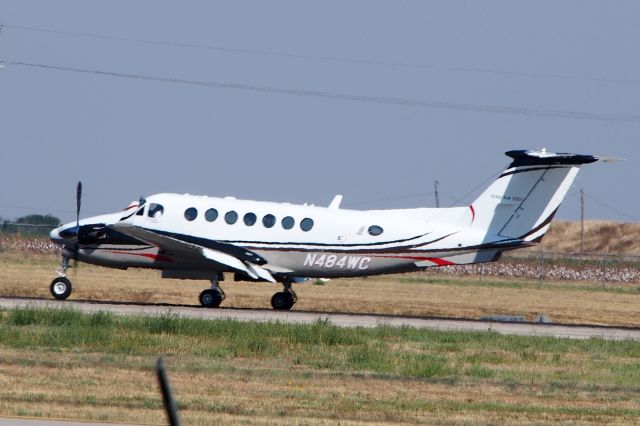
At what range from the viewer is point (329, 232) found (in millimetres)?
34500

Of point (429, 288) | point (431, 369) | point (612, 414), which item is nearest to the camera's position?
point (612, 414)

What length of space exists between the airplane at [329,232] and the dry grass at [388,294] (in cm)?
404

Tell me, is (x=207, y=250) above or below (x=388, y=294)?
above

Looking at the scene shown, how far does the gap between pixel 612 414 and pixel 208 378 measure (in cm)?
619

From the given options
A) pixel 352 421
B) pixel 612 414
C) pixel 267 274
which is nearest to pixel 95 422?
pixel 352 421

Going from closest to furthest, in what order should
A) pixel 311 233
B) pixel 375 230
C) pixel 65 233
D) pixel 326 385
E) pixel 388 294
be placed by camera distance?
pixel 326 385 < pixel 375 230 < pixel 311 233 < pixel 65 233 < pixel 388 294

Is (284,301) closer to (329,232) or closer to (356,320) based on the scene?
(329,232)

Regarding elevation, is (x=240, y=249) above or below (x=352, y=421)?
above

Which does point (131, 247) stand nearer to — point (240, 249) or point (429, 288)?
point (240, 249)

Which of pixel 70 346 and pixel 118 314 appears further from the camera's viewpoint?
pixel 118 314

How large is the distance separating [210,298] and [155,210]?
277cm

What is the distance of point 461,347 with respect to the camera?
2581 cm

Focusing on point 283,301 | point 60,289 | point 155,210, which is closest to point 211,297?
point 283,301

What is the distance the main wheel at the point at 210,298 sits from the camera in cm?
3481
